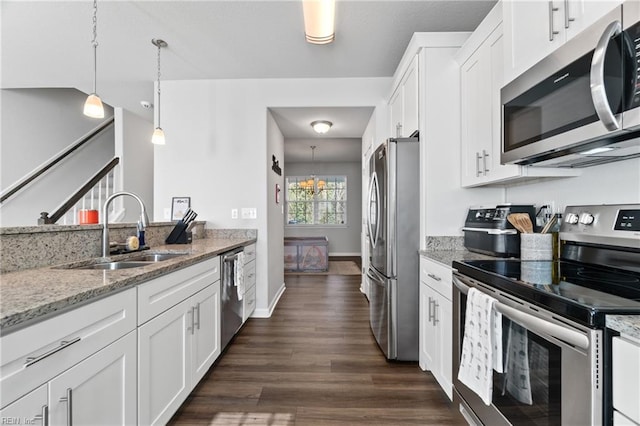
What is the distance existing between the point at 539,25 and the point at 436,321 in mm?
1643

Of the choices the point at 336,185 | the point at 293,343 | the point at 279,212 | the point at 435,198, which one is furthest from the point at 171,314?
the point at 336,185

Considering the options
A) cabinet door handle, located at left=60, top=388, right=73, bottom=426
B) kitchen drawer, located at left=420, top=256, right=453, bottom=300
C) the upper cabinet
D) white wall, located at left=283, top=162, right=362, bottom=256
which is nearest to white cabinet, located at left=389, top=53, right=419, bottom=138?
the upper cabinet

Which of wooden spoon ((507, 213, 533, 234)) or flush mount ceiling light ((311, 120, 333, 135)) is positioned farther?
flush mount ceiling light ((311, 120, 333, 135))

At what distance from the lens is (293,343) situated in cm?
266

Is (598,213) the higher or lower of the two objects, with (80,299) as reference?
higher

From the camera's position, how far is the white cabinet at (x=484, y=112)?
172cm

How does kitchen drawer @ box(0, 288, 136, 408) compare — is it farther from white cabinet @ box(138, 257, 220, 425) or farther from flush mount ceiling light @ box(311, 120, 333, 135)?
flush mount ceiling light @ box(311, 120, 333, 135)

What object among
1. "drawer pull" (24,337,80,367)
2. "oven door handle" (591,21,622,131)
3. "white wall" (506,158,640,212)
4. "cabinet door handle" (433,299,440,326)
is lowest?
"cabinet door handle" (433,299,440,326)

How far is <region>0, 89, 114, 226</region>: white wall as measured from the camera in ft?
12.5

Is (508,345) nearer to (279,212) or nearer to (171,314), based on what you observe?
(171,314)

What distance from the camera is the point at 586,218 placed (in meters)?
1.43

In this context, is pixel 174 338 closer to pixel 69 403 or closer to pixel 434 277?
pixel 69 403

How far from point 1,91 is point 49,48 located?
1.70 meters

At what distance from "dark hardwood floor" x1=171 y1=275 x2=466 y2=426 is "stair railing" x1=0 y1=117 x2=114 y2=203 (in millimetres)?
3225
